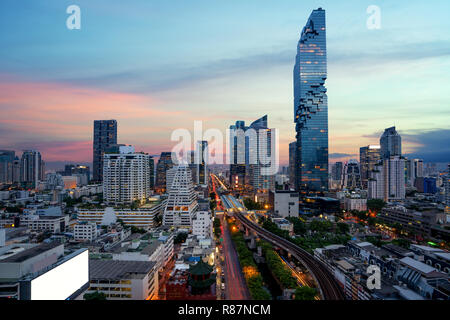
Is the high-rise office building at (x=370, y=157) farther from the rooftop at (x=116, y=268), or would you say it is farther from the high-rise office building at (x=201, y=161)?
the rooftop at (x=116, y=268)

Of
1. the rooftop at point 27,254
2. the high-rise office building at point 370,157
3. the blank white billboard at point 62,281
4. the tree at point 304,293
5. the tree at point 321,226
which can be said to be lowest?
the tree at point 321,226

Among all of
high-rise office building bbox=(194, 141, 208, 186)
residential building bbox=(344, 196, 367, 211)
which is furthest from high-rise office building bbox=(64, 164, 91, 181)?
residential building bbox=(344, 196, 367, 211)

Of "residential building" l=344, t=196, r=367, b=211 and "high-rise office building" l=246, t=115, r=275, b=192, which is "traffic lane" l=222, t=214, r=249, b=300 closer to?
"residential building" l=344, t=196, r=367, b=211

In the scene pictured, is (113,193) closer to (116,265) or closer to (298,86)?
(116,265)

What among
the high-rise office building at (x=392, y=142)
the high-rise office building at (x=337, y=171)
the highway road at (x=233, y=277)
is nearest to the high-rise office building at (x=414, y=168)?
the high-rise office building at (x=392, y=142)

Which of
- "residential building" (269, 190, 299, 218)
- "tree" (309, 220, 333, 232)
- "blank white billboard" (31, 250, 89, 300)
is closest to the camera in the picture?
"blank white billboard" (31, 250, 89, 300)

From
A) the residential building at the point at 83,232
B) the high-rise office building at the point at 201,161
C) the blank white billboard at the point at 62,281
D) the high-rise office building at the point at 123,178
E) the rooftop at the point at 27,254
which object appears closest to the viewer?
the blank white billboard at the point at 62,281
